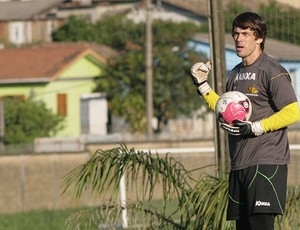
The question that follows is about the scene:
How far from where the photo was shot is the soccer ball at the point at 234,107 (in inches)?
277

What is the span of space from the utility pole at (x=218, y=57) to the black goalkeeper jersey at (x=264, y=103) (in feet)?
7.04

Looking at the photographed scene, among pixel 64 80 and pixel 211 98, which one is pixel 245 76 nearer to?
pixel 211 98

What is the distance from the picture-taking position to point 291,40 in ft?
35.1

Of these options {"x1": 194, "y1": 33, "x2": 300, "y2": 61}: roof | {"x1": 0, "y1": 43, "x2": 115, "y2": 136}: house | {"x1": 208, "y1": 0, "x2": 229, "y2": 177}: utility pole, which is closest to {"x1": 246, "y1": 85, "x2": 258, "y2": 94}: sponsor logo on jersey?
{"x1": 208, "y1": 0, "x2": 229, "y2": 177}: utility pole

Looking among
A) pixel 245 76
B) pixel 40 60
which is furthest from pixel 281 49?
pixel 40 60

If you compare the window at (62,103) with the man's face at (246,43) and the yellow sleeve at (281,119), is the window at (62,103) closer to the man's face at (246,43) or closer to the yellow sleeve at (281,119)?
the man's face at (246,43)

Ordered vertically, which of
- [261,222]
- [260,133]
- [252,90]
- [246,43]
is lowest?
[261,222]

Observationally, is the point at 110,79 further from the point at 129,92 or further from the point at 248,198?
the point at 248,198

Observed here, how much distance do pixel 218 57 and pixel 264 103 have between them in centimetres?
233

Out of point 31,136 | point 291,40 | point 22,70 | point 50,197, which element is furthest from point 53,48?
point 291,40

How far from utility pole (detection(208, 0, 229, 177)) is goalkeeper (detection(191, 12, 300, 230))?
2145mm

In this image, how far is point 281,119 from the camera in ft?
22.9

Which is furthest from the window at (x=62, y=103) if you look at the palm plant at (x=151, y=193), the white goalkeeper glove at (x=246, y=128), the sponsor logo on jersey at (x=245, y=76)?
the white goalkeeper glove at (x=246, y=128)

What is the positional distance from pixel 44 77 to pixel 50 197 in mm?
26471
